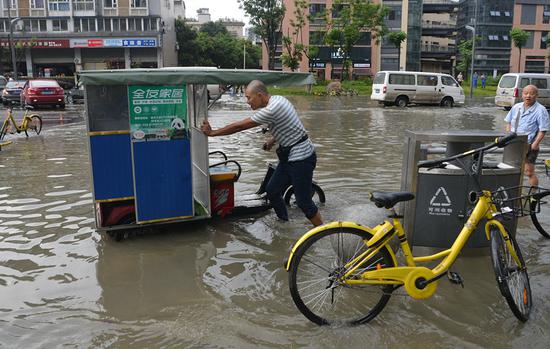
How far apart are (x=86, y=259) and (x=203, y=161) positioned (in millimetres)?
1708

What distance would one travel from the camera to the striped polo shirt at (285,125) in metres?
5.00

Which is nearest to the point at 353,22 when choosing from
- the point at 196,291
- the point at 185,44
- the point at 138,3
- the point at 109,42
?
the point at 138,3

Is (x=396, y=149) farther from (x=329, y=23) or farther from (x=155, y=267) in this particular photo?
(x=329, y=23)

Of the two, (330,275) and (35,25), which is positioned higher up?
(35,25)

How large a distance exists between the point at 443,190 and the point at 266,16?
160 ft

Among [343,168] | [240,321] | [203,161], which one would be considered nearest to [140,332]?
[240,321]

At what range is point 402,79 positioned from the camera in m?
27.7

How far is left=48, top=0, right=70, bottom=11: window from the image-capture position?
196 feet

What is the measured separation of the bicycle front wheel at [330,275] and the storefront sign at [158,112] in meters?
2.47

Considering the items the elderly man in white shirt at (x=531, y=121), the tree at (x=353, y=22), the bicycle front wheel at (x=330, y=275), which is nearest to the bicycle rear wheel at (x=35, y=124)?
the elderly man in white shirt at (x=531, y=121)

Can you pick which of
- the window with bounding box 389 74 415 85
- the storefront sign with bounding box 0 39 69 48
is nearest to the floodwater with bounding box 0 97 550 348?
the window with bounding box 389 74 415 85

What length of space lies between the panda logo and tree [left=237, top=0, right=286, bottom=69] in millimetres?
47483

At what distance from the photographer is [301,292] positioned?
12.9 feet

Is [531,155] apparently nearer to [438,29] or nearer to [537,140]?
[537,140]
